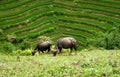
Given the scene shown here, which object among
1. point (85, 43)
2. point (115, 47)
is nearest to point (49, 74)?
point (115, 47)

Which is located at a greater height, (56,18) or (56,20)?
(56,18)

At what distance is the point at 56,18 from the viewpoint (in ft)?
168

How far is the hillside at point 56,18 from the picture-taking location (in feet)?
155

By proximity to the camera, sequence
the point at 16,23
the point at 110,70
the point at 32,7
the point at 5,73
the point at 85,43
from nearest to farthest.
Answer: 1. the point at 110,70
2. the point at 5,73
3. the point at 85,43
4. the point at 16,23
5. the point at 32,7

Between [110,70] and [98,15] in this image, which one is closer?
[110,70]

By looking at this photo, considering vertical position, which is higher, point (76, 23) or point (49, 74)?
point (49, 74)

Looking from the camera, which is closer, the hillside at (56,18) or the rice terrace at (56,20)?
the rice terrace at (56,20)

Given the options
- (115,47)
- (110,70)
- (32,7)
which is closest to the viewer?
(110,70)

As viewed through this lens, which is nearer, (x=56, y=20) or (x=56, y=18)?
(x=56, y=20)

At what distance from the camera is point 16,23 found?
50.7 m

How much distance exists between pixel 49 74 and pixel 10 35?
37642mm

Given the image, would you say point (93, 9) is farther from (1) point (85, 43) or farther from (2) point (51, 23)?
(1) point (85, 43)

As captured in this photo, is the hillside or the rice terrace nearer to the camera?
the rice terrace

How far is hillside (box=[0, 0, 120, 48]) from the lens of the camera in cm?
4738
